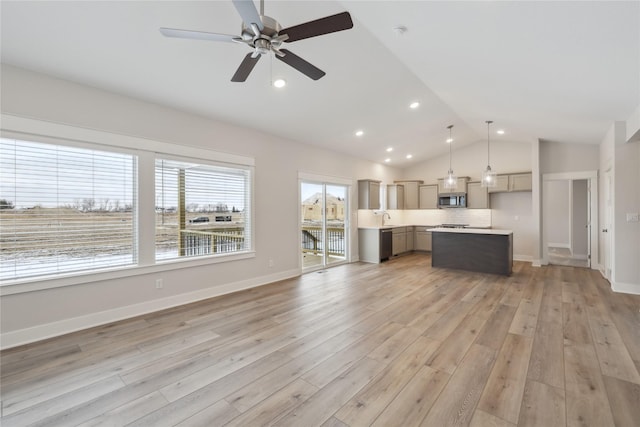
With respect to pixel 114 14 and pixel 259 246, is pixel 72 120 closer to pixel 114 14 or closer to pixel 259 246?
pixel 114 14

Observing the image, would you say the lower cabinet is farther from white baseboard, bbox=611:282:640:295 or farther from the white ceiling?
white baseboard, bbox=611:282:640:295

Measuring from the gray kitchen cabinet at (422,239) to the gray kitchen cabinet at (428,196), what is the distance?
0.72 metres

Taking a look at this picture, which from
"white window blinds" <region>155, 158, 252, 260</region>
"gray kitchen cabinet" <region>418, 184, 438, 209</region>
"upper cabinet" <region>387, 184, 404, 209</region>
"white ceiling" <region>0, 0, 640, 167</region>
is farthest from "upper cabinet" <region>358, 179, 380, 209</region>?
"white window blinds" <region>155, 158, 252, 260</region>

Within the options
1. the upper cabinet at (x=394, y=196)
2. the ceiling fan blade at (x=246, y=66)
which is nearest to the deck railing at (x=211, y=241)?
the ceiling fan blade at (x=246, y=66)

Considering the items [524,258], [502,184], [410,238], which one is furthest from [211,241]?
[524,258]

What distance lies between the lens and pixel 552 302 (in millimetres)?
4129

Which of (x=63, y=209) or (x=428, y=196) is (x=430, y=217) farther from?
(x=63, y=209)

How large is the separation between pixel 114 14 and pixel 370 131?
4.52 meters

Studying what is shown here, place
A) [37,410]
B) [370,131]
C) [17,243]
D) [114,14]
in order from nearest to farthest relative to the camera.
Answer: [37,410] → [114,14] → [17,243] → [370,131]

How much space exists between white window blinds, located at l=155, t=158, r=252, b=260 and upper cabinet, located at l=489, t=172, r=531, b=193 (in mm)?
6470

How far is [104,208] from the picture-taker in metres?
3.46

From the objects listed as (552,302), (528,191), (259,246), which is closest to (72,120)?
(259,246)

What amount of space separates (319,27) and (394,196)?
7217 millimetres

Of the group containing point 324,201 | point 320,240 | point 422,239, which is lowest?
point 422,239
